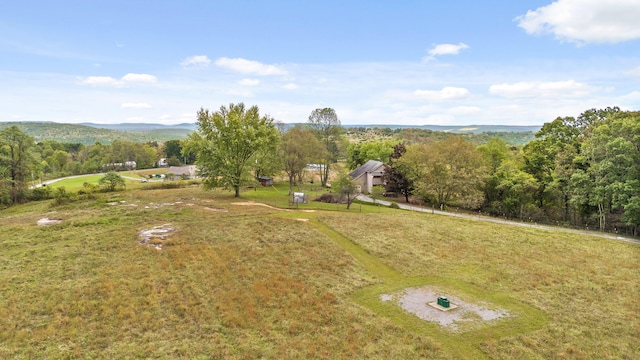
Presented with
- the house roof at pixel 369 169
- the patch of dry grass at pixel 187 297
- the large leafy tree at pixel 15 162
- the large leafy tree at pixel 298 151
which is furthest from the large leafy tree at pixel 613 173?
the large leafy tree at pixel 15 162

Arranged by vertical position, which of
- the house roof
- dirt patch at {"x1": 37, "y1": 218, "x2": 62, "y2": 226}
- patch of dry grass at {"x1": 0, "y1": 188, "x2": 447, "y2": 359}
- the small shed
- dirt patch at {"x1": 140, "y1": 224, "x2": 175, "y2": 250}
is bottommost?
patch of dry grass at {"x1": 0, "y1": 188, "x2": 447, "y2": 359}

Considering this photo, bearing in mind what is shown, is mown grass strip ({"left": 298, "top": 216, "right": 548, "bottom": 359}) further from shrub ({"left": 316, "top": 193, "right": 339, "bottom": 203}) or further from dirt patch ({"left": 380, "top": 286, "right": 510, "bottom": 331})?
shrub ({"left": 316, "top": 193, "right": 339, "bottom": 203})

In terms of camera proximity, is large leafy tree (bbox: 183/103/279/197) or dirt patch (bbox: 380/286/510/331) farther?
large leafy tree (bbox: 183/103/279/197)

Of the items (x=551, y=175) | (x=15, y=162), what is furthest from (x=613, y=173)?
(x=15, y=162)

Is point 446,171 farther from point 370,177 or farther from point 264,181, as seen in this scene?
point 264,181

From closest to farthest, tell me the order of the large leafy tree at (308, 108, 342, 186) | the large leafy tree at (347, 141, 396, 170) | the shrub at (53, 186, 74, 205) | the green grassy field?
the green grassy field < the shrub at (53, 186, 74, 205) < the large leafy tree at (308, 108, 342, 186) < the large leafy tree at (347, 141, 396, 170)

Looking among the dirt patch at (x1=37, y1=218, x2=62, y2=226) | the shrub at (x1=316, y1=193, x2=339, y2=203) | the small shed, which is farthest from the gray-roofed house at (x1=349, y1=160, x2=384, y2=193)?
the dirt patch at (x1=37, y1=218, x2=62, y2=226)
